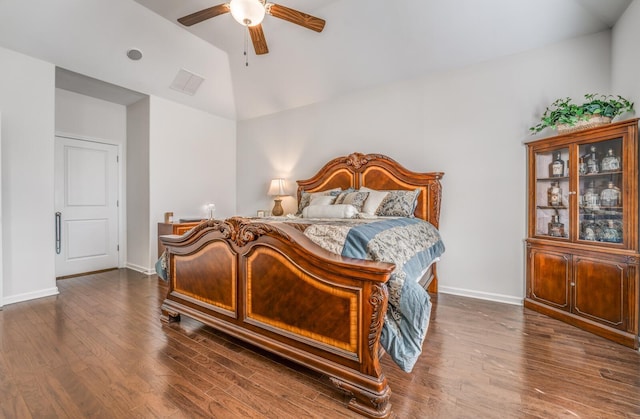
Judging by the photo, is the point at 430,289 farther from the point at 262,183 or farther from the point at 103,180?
the point at 103,180

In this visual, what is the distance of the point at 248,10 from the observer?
7.39 feet

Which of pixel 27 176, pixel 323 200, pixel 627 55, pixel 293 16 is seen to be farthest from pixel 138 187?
pixel 627 55

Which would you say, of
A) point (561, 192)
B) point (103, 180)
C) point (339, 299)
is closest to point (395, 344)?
point (339, 299)

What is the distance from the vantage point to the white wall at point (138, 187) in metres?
4.57

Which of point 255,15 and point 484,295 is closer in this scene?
point 255,15

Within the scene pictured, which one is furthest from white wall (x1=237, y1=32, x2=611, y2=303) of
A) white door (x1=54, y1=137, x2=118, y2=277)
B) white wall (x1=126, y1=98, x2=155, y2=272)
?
white door (x1=54, y1=137, x2=118, y2=277)

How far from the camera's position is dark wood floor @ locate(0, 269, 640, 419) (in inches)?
60.8

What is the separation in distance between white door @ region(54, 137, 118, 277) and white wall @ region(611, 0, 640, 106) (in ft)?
21.6

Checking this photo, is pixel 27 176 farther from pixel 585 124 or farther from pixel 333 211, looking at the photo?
pixel 585 124

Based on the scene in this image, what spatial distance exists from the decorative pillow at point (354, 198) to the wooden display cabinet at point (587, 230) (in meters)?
1.80

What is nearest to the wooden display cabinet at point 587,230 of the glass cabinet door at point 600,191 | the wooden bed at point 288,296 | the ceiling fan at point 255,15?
the glass cabinet door at point 600,191

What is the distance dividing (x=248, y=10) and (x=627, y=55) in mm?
3266

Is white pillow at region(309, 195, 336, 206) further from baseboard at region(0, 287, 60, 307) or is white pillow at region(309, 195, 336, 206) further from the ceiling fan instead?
baseboard at region(0, 287, 60, 307)

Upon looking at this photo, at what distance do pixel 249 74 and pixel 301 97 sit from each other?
92 cm
